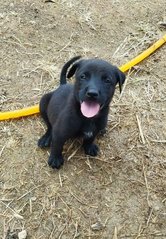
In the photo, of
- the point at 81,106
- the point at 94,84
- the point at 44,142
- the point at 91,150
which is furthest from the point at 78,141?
the point at 94,84

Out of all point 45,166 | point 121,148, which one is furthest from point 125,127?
point 45,166

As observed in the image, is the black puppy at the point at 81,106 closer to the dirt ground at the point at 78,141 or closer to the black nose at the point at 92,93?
the black nose at the point at 92,93

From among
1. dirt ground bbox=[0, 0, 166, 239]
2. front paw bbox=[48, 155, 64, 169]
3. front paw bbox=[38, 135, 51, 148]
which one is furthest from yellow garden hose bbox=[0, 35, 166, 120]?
front paw bbox=[48, 155, 64, 169]

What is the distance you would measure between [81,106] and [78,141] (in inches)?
35.8

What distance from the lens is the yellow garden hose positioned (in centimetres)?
479

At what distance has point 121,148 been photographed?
4.66 m

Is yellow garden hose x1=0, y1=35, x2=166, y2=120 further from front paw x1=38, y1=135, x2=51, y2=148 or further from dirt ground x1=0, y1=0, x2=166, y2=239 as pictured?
front paw x1=38, y1=135, x2=51, y2=148

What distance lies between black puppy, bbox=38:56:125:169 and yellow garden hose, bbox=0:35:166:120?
0.29 metres

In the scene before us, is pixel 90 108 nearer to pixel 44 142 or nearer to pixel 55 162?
pixel 55 162

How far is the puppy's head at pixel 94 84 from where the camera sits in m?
3.70

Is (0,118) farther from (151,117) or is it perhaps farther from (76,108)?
(151,117)

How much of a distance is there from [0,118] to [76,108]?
1199 millimetres

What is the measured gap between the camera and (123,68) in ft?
18.2

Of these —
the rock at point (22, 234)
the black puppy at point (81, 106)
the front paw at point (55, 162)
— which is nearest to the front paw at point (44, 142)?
the black puppy at point (81, 106)
